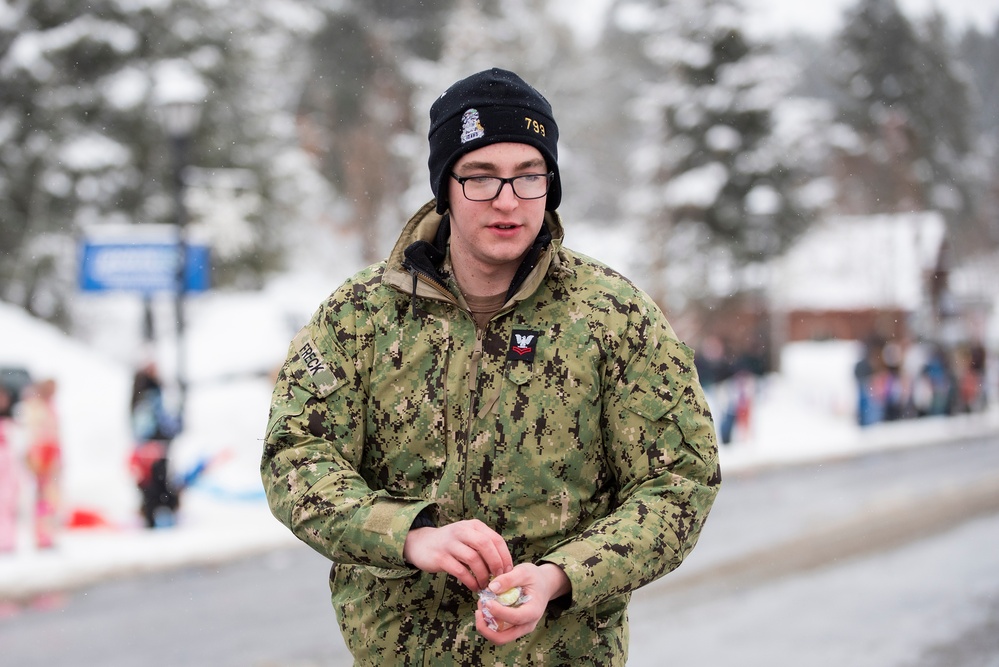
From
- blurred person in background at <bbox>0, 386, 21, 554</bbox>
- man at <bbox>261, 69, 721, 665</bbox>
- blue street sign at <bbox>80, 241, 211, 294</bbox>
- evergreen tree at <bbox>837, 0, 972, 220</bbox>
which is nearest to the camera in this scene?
man at <bbox>261, 69, 721, 665</bbox>

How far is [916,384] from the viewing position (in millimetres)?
27188

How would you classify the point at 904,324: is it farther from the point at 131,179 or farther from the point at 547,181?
the point at 547,181

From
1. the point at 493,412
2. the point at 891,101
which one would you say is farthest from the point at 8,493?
the point at 891,101

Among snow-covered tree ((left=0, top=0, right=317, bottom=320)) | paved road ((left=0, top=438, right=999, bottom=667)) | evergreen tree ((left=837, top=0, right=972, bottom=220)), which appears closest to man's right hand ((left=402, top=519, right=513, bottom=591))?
paved road ((left=0, top=438, right=999, bottom=667))

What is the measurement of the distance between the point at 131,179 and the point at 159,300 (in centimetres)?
552

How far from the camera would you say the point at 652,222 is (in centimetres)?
3372

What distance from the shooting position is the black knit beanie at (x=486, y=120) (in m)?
2.20

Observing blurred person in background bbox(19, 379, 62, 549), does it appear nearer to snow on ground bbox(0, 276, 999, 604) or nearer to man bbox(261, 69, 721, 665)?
snow on ground bbox(0, 276, 999, 604)

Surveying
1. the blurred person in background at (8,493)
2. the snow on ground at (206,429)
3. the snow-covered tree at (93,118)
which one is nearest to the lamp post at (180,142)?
the snow on ground at (206,429)

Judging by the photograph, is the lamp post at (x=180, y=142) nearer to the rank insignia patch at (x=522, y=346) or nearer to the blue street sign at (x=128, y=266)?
the blue street sign at (x=128, y=266)

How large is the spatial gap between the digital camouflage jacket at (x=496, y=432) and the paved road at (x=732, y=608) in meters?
4.62

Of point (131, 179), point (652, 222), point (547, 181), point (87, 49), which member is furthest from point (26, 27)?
point (547, 181)

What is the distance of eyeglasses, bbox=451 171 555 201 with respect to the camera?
220 cm

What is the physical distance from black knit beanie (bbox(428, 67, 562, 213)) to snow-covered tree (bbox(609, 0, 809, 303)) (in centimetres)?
3028
